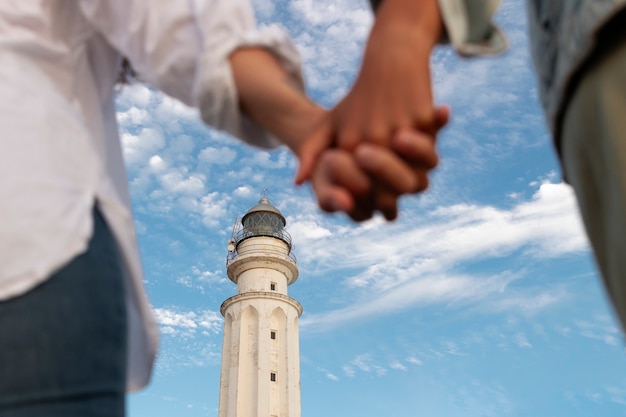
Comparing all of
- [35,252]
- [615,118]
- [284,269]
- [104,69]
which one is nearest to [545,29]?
[615,118]

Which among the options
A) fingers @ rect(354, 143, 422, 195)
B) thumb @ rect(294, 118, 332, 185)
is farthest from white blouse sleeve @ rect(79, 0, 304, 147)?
fingers @ rect(354, 143, 422, 195)

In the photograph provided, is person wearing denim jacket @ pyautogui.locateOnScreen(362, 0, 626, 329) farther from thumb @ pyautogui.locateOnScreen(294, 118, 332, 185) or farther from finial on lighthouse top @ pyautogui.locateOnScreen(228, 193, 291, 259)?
finial on lighthouse top @ pyautogui.locateOnScreen(228, 193, 291, 259)

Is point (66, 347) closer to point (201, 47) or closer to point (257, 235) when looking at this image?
point (201, 47)

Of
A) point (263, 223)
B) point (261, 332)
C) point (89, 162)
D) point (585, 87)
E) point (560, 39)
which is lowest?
point (89, 162)

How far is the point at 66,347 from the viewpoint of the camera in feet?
2.63

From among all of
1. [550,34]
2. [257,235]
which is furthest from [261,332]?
[550,34]

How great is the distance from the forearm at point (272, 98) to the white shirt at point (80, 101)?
0.02 m

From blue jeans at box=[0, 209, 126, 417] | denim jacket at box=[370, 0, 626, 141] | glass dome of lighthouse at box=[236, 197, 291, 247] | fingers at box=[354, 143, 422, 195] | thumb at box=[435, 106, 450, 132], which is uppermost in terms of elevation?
glass dome of lighthouse at box=[236, 197, 291, 247]

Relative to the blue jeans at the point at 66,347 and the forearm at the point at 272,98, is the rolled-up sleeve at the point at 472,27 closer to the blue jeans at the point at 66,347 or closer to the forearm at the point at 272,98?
the forearm at the point at 272,98

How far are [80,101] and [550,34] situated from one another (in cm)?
96

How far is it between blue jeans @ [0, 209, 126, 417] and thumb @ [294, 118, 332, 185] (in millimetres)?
304

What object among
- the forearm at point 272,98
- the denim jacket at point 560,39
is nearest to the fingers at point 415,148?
the forearm at point 272,98

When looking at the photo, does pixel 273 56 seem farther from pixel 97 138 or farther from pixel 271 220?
pixel 271 220

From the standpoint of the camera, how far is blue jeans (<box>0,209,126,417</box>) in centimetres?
77
